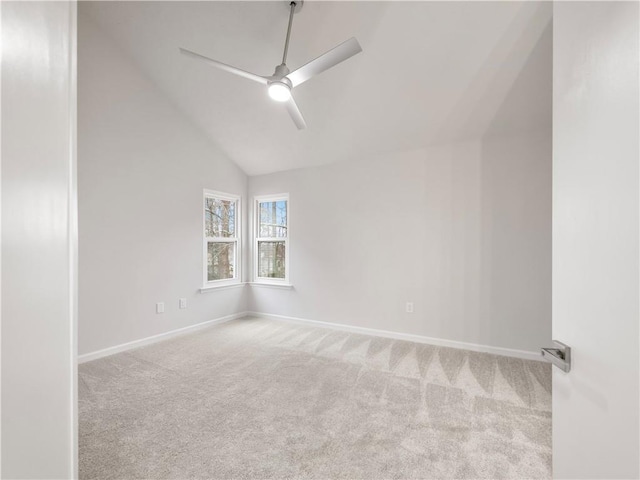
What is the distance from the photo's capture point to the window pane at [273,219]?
468 centimetres

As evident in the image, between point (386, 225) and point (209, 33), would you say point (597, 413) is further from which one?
point (209, 33)

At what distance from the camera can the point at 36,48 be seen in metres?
0.50

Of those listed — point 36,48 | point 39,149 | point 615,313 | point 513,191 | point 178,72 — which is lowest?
point 615,313

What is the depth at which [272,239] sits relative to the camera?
4.78m

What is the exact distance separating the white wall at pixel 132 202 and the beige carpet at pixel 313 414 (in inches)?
22.0

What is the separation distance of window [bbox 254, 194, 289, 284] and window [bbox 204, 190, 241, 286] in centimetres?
35

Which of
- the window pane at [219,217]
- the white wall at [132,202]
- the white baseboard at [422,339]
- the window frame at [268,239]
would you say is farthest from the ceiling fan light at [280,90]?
the white baseboard at [422,339]

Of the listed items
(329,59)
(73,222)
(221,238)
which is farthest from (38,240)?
(221,238)

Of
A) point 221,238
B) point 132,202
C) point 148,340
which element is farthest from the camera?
point 221,238

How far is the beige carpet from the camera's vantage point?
157 cm

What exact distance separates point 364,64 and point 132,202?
2.95 meters

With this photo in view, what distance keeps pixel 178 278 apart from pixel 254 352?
149cm

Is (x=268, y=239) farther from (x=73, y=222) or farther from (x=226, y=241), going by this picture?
(x=73, y=222)

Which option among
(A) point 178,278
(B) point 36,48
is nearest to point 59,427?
(B) point 36,48
